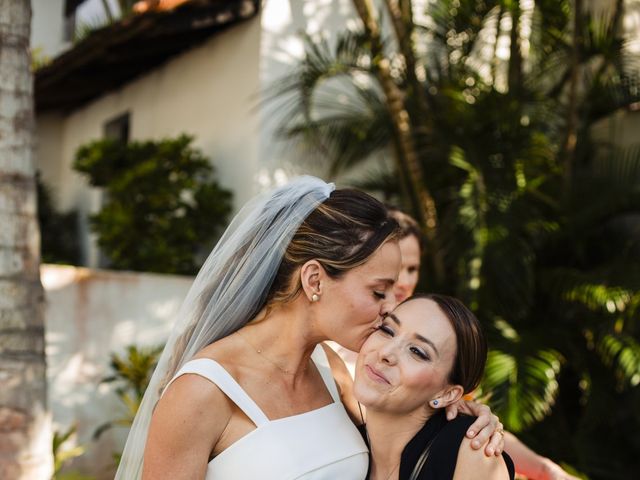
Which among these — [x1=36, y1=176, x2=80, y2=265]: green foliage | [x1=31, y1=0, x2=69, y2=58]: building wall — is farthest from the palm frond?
[x1=31, y1=0, x2=69, y2=58]: building wall

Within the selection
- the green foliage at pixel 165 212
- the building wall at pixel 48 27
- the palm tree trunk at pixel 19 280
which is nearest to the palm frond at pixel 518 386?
the palm tree trunk at pixel 19 280

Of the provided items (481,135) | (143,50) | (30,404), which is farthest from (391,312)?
(143,50)

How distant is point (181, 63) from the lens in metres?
9.60

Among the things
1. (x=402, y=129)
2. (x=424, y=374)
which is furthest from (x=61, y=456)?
(x=424, y=374)

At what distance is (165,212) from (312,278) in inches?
230

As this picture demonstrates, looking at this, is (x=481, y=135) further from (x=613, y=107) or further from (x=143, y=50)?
(x=143, y=50)

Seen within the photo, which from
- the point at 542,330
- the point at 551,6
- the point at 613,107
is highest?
the point at 551,6

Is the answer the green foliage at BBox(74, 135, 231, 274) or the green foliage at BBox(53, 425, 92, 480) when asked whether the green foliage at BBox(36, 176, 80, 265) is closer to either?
the green foliage at BBox(74, 135, 231, 274)

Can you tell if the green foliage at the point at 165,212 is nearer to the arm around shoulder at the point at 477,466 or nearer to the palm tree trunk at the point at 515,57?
the palm tree trunk at the point at 515,57

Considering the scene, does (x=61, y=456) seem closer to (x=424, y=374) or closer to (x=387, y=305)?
(x=387, y=305)

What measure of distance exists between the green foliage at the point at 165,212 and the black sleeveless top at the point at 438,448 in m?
5.56

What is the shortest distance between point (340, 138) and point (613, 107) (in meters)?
2.42

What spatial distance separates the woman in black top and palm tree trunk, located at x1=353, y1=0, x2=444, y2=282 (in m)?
4.02

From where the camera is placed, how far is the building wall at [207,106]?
806 centimetres
